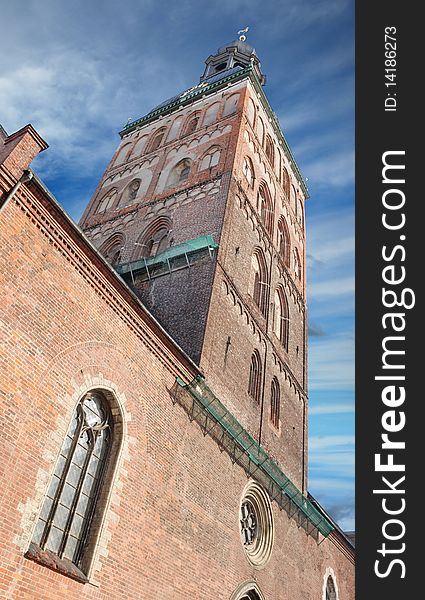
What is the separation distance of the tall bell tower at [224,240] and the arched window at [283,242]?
0.07 meters

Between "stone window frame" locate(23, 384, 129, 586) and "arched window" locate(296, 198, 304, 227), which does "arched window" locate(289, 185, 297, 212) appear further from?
"stone window frame" locate(23, 384, 129, 586)

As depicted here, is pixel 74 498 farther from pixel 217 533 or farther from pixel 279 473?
pixel 279 473

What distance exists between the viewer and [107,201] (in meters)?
21.6

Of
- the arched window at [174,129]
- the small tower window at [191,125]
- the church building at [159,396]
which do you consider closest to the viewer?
the church building at [159,396]

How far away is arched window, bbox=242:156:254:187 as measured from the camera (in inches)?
769

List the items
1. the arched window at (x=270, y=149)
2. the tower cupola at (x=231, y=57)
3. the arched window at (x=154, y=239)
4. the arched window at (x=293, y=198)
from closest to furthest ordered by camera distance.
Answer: the arched window at (x=154, y=239)
the arched window at (x=270, y=149)
the arched window at (x=293, y=198)
the tower cupola at (x=231, y=57)

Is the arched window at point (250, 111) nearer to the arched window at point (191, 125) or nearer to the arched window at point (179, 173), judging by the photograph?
the arched window at point (191, 125)

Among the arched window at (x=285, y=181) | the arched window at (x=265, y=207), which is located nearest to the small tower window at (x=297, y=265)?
the arched window at (x=265, y=207)

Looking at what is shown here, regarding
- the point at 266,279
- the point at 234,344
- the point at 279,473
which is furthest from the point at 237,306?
the point at 279,473

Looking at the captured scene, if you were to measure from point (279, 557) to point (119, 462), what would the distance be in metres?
6.64

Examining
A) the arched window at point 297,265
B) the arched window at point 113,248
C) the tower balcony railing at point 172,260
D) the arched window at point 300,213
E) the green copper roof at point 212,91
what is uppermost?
the green copper roof at point 212,91

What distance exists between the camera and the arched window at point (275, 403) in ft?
52.2

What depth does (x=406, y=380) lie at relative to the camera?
27.6 ft

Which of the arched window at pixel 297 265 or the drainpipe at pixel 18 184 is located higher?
the arched window at pixel 297 265
